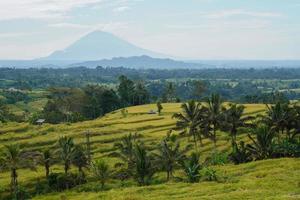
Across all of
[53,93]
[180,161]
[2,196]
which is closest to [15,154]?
[2,196]

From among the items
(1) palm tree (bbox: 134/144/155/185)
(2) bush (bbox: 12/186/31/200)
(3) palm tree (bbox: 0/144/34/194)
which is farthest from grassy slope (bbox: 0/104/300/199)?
(3) palm tree (bbox: 0/144/34/194)

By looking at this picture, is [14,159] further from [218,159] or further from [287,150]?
[287,150]

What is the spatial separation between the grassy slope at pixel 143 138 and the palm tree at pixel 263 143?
11.6 feet

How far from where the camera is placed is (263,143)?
55.7m

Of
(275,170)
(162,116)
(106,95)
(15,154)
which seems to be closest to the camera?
(275,170)

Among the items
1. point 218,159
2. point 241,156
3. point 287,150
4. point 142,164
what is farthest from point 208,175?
point 287,150

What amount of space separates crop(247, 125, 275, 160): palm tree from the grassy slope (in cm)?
355

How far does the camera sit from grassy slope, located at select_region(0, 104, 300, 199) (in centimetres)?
4172

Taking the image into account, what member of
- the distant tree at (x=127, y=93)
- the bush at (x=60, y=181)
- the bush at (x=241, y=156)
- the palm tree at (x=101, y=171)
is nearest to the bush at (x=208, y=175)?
the bush at (x=241, y=156)

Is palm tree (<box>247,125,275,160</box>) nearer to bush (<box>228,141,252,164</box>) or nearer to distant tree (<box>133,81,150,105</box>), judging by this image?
bush (<box>228,141,252,164</box>)

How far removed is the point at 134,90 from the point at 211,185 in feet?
325

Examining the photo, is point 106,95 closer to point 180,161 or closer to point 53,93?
point 53,93

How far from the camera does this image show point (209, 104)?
200 ft

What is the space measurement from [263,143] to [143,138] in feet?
85.0
